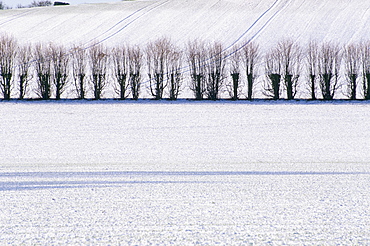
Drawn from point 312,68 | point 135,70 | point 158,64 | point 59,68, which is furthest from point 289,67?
point 59,68

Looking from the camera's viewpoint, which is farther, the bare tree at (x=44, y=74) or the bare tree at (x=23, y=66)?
the bare tree at (x=23, y=66)

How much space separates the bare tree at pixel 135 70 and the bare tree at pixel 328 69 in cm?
1046

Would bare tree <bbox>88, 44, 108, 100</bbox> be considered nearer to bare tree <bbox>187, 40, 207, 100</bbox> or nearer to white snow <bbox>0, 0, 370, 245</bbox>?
white snow <bbox>0, 0, 370, 245</bbox>

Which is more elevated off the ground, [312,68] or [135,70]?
[135,70]

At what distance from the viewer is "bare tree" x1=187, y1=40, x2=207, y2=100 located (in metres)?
25.8

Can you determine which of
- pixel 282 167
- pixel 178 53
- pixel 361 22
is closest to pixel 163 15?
pixel 361 22

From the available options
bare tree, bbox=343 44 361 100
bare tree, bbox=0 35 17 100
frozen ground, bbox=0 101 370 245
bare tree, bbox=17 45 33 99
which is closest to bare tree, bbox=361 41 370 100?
bare tree, bbox=343 44 361 100

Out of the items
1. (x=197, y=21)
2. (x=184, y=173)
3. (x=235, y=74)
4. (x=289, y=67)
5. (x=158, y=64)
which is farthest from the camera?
(x=197, y=21)

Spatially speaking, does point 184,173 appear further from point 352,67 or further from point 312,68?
point 352,67

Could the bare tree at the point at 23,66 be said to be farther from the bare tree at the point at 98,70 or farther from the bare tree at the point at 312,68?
the bare tree at the point at 312,68

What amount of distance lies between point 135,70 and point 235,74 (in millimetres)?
5789

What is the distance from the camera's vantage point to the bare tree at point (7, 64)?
26.0m

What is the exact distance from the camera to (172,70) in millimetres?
26281

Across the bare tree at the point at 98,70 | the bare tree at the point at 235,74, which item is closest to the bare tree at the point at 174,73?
the bare tree at the point at 235,74
